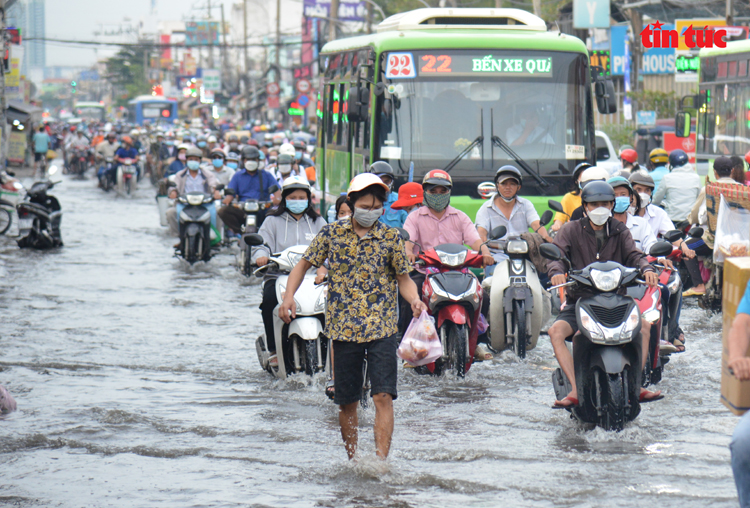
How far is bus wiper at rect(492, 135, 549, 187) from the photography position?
12.5 meters

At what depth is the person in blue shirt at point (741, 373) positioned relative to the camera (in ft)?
13.0

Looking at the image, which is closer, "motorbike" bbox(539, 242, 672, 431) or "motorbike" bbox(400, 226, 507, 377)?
"motorbike" bbox(539, 242, 672, 431)

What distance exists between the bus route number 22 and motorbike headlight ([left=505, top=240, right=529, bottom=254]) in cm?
397

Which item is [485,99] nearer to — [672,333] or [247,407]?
[672,333]

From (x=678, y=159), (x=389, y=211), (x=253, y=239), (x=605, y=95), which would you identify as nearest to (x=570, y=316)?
(x=253, y=239)

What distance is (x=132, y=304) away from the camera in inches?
527

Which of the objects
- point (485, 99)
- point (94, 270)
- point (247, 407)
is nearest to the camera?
point (247, 407)

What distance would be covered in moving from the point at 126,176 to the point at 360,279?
1147 inches

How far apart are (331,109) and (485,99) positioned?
4598mm

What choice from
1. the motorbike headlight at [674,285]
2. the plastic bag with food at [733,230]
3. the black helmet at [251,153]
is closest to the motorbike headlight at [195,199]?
→ the black helmet at [251,153]

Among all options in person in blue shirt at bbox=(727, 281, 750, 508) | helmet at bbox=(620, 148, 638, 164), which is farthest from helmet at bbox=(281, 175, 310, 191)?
helmet at bbox=(620, 148, 638, 164)

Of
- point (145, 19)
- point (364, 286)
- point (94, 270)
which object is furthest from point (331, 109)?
point (145, 19)

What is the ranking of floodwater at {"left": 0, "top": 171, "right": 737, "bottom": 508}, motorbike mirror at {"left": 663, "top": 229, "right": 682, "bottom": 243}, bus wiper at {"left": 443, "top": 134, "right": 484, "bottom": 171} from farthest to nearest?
bus wiper at {"left": 443, "top": 134, "right": 484, "bottom": 171}, motorbike mirror at {"left": 663, "top": 229, "right": 682, "bottom": 243}, floodwater at {"left": 0, "top": 171, "right": 737, "bottom": 508}

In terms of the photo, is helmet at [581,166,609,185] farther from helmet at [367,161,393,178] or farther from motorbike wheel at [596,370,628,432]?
motorbike wheel at [596,370,628,432]
